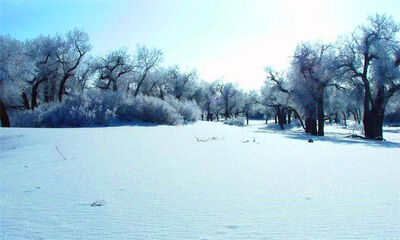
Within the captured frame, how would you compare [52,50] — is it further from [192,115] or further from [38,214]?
[38,214]

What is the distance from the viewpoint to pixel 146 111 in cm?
2112

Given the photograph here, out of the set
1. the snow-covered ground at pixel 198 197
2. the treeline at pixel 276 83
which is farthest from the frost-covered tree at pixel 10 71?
the snow-covered ground at pixel 198 197

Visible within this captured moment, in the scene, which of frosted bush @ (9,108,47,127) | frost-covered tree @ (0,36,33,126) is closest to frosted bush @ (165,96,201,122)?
frosted bush @ (9,108,47,127)

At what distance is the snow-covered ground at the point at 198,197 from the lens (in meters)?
3.01

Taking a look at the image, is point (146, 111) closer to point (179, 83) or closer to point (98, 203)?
point (98, 203)

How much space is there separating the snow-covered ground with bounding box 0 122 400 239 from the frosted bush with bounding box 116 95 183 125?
1309 cm

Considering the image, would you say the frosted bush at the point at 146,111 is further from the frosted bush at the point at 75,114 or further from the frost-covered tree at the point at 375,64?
the frost-covered tree at the point at 375,64

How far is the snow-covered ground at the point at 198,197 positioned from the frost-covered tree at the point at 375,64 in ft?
48.3

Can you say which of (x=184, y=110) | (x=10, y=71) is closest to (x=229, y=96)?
(x=184, y=110)

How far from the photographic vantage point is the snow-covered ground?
301 cm

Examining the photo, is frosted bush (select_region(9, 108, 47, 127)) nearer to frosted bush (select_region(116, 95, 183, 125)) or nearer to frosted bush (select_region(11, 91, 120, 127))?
frosted bush (select_region(11, 91, 120, 127))

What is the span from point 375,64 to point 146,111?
16.3m

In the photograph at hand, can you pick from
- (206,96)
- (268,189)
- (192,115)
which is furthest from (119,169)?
(206,96)

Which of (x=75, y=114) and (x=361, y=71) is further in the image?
(x=361, y=71)
